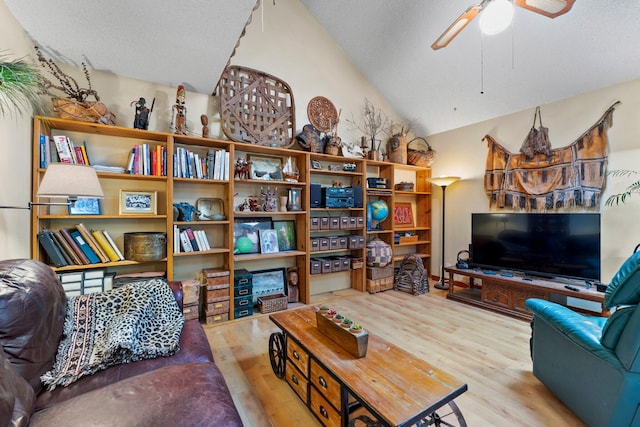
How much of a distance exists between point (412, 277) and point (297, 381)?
8.59 feet

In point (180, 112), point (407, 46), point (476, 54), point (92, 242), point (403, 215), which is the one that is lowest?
point (92, 242)

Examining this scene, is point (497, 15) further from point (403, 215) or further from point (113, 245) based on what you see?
point (113, 245)

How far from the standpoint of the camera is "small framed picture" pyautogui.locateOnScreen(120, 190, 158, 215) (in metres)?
2.54

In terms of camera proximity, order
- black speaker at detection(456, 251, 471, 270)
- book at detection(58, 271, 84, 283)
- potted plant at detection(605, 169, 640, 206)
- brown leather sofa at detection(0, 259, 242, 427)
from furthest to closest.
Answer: black speaker at detection(456, 251, 471, 270) → potted plant at detection(605, 169, 640, 206) → book at detection(58, 271, 84, 283) → brown leather sofa at detection(0, 259, 242, 427)

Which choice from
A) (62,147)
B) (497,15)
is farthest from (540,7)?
(62,147)

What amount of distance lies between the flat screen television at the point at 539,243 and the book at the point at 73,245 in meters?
4.19

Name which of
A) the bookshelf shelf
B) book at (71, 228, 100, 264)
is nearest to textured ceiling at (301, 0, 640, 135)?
the bookshelf shelf

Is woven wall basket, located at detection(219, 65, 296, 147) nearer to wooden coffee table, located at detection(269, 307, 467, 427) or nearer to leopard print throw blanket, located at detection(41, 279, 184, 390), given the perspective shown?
leopard print throw blanket, located at detection(41, 279, 184, 390)

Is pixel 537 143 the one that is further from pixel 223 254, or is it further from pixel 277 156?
pixel 223 254

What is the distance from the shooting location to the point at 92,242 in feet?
7.66

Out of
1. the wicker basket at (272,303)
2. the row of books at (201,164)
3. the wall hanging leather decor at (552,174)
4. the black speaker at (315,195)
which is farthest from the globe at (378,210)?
the row of books at (201,164)

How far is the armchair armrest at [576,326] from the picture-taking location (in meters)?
1.38

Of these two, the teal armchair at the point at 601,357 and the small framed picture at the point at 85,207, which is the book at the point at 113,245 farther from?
the teal armchair at the point at 601,357

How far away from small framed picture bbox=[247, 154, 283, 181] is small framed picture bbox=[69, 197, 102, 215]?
57.9 inches
